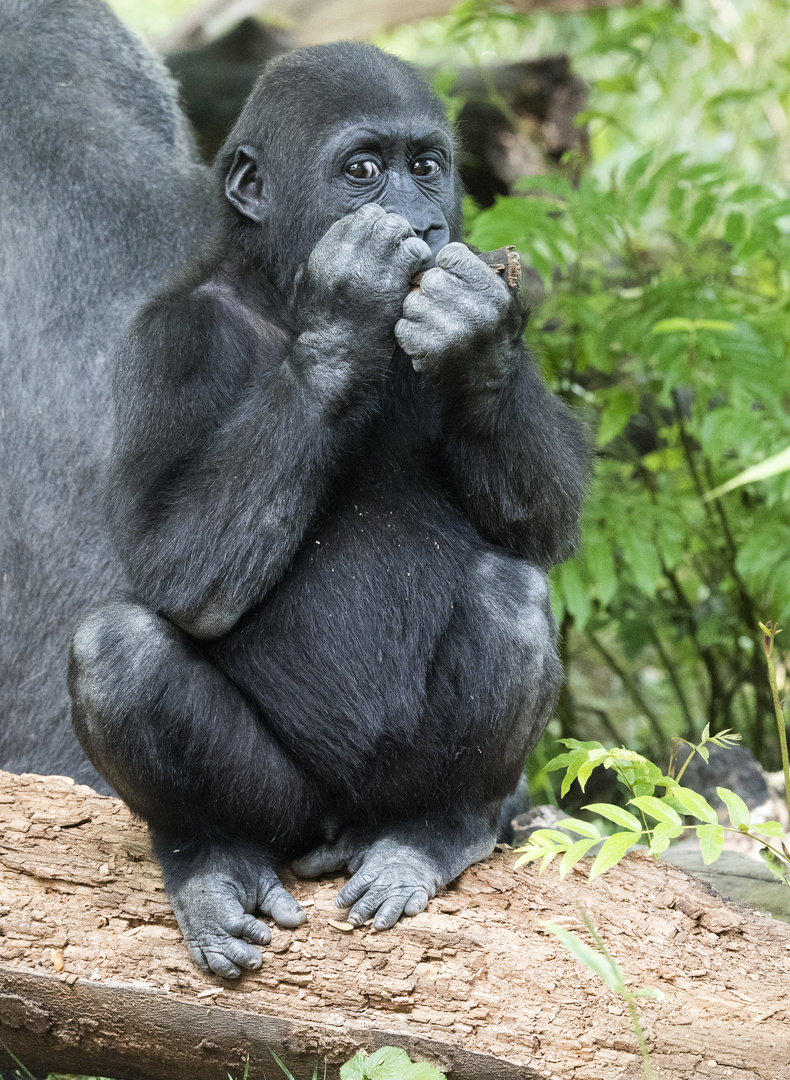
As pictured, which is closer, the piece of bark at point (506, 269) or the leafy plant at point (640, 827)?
the leafy plant at point (640, 827)

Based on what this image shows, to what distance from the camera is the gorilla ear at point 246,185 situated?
229 centimetres

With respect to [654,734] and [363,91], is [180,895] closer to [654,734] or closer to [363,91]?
[363,91]

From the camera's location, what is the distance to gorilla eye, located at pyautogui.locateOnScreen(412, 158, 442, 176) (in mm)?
2242

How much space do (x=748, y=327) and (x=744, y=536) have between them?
866mm

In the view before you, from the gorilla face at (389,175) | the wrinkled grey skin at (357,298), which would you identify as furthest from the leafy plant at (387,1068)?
the gorilla face at (389,175)

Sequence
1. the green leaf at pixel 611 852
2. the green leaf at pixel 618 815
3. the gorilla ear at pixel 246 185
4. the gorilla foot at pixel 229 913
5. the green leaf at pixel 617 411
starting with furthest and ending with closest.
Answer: the green leaf at pixel 617 411
the gorilla ear at pixel 246 185
the gorilla foot at pixel 229 913
the green leaf at pixel 618 815
the green leaf at pixel 611 852

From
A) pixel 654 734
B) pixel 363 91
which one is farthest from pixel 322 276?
pixel 654 734

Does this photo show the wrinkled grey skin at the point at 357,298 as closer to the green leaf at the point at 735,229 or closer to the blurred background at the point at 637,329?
the blurred background at the point at 637,329

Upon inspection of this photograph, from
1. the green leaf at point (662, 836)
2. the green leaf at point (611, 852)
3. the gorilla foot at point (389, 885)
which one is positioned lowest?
the gorilla foot at point (389, 885)

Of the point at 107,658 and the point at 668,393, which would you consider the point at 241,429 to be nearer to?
the point at 107,658

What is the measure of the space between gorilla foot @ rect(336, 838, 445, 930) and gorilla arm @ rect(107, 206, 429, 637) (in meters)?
0.53

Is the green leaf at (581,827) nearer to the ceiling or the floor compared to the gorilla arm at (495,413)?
nearer to the floor

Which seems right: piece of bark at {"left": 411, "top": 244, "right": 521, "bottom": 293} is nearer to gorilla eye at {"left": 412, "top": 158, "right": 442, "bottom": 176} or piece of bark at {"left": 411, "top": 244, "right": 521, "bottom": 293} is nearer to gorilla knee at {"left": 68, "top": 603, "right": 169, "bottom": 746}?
gorilla eye at {"left": 412, "top": 158, "right": 442, "bottom": 176}

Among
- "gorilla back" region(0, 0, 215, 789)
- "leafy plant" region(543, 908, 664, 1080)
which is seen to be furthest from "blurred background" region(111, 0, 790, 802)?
"leafy plant" region(543, 908, 664, 1080)
